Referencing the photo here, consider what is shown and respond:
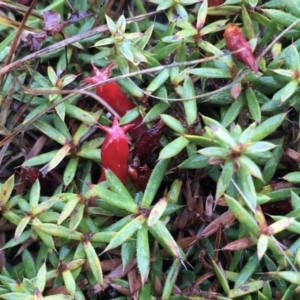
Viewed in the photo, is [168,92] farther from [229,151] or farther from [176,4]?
[229,151]

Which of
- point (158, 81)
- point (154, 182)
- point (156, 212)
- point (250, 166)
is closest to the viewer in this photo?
point (250, 166)

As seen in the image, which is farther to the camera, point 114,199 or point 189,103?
point 189,103

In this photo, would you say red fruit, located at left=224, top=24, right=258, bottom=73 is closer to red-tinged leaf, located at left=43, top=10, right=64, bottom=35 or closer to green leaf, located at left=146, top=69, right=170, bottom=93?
→ green leaf, located at left=146, top=69, right=170, bottom=93

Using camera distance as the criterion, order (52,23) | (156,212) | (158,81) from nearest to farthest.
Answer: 1. (156,212)
2. (158,81)
3. (52,23)

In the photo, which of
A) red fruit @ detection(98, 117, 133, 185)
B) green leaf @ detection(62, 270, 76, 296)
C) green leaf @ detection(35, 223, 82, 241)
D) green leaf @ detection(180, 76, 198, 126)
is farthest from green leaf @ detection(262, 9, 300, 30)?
green leaf @ detection(62, 270, 76, 296)

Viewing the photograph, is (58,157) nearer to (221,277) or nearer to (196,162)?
(196,162)

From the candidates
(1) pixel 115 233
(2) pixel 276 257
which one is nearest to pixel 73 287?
(1) pixel 115 233

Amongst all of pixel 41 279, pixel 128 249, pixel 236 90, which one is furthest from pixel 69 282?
pixel 236 90
